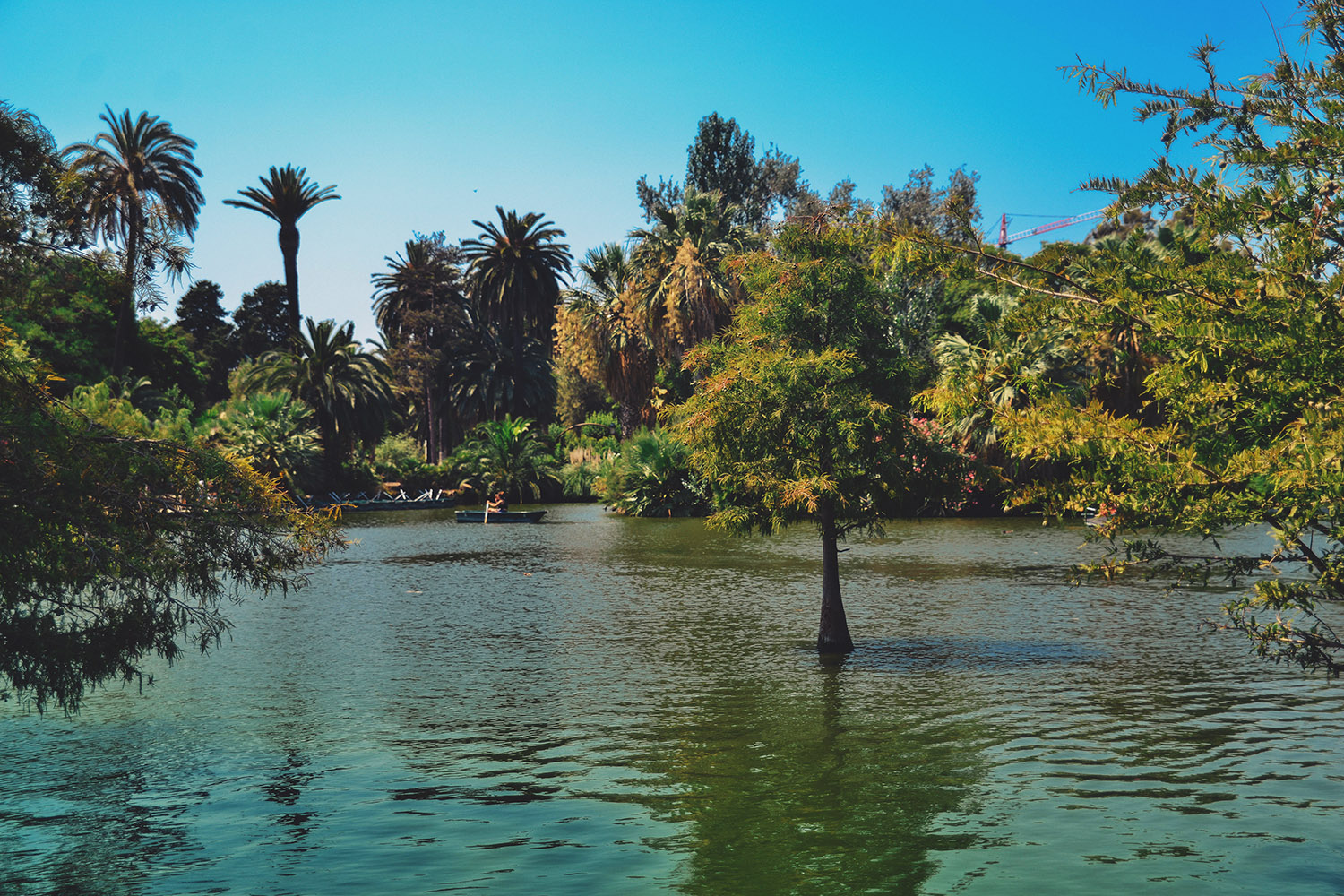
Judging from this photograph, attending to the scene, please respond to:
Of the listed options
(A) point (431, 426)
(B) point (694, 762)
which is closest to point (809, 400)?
(B) point (694, 762)

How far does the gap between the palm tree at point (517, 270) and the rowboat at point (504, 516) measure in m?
25.8

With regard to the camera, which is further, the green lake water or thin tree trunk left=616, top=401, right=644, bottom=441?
thin tree trunk left=616, top=401, right=644, bottom=441

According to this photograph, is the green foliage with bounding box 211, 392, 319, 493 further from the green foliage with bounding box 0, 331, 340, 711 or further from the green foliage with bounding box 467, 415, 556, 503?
the green foliage with bounding box 0, 331, 340, 711

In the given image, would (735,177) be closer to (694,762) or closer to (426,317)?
(426,317)

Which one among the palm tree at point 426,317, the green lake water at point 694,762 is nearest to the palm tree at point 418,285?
the palm tree at point 426,317

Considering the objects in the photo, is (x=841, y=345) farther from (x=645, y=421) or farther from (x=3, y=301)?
(x=645, y=421)

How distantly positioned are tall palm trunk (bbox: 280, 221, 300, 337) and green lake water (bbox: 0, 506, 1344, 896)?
43612 millimetres

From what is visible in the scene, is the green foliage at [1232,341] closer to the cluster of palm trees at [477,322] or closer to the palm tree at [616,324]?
the palm tree at [616,324]

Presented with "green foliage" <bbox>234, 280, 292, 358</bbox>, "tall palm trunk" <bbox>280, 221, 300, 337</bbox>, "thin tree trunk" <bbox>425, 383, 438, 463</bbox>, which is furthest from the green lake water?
"green foliage" <bbox>234, 280, 292, 358</bbox>

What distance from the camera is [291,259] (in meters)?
61.4

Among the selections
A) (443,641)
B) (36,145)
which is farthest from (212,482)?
(443,641)

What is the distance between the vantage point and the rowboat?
47812 mm

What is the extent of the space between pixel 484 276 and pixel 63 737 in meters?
61.5

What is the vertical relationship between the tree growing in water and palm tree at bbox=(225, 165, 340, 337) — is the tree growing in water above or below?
below
